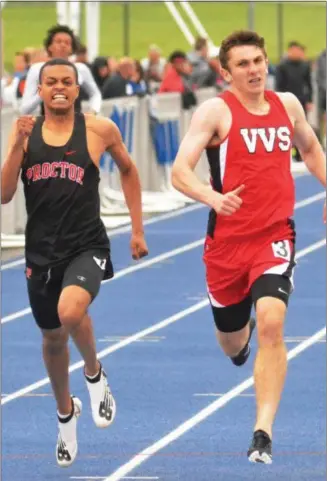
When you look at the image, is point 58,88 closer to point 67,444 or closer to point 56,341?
point 56,341

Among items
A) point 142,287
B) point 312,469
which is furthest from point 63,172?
point 142,287

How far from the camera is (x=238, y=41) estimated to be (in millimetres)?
9617

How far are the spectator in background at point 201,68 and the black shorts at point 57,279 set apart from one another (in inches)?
950

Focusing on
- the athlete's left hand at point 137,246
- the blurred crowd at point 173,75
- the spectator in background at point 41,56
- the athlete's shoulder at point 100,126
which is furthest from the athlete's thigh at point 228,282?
the blurred crowd at point 173,75

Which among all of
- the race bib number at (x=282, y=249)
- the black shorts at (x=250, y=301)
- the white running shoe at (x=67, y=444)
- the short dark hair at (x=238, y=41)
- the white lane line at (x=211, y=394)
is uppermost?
the short dark hair at (x=238, y=41)

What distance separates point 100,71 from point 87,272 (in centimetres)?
2079

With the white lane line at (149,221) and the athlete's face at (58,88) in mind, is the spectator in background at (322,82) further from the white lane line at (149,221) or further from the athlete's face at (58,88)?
the athlete's face at (58,88)

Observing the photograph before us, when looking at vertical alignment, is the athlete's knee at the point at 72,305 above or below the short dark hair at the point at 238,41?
below

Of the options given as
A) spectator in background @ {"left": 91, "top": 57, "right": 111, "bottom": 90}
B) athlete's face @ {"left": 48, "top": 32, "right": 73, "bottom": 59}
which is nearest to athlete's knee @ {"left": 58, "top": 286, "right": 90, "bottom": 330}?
athlete's face @ {"left": 48, "top": 32, "right": 73, "bottom": 59}

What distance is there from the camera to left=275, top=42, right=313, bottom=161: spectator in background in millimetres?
32812

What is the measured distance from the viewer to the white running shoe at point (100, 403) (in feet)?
33.3

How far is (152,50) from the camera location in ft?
121

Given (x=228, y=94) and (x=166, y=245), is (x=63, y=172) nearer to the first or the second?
(x=228, y=94)

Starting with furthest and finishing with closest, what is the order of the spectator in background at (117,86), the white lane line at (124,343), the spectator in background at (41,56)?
the spectator in background at (117,86) → the spectator in background at (41,56) → the white lane line at (124,343)
